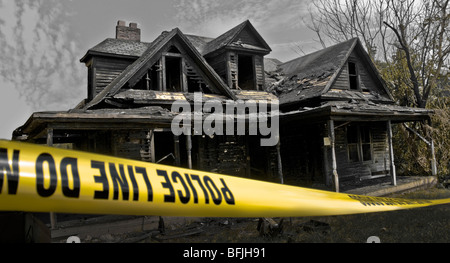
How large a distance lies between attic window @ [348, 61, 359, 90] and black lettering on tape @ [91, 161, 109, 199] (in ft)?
54.6

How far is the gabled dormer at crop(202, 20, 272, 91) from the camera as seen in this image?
15.2 meters

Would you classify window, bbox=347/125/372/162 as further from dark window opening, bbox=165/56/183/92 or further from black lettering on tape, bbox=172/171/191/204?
black lettering on tape, bbox=172/171/191/204

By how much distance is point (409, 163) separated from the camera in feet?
55.5

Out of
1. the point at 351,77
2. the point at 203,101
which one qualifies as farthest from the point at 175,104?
the point at 351,77

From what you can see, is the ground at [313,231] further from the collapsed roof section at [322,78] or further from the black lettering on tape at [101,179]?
the collapsed roof section at [322,78]

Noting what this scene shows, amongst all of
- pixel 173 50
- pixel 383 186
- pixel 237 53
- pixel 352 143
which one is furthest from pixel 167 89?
pixel 383 186

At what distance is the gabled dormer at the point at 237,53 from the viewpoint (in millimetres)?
15195

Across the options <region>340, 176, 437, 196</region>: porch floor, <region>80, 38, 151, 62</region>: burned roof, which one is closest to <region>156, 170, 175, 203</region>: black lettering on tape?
<region>340, 176, 437, 196</region>: porch floor

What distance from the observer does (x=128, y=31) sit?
1714 centimetres

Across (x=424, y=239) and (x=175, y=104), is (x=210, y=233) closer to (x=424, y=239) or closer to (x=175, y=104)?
(x=424, y=239)

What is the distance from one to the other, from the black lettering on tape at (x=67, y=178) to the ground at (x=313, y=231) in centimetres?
565

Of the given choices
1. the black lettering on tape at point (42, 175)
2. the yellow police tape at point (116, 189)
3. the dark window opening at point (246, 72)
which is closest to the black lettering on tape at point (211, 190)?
the yellow police tape at point (116, 189)

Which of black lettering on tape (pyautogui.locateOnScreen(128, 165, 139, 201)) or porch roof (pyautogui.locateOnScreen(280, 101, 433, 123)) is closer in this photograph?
black lettering on tape (pyautogui.locateOnScreen(128, 165, 139, 201))
